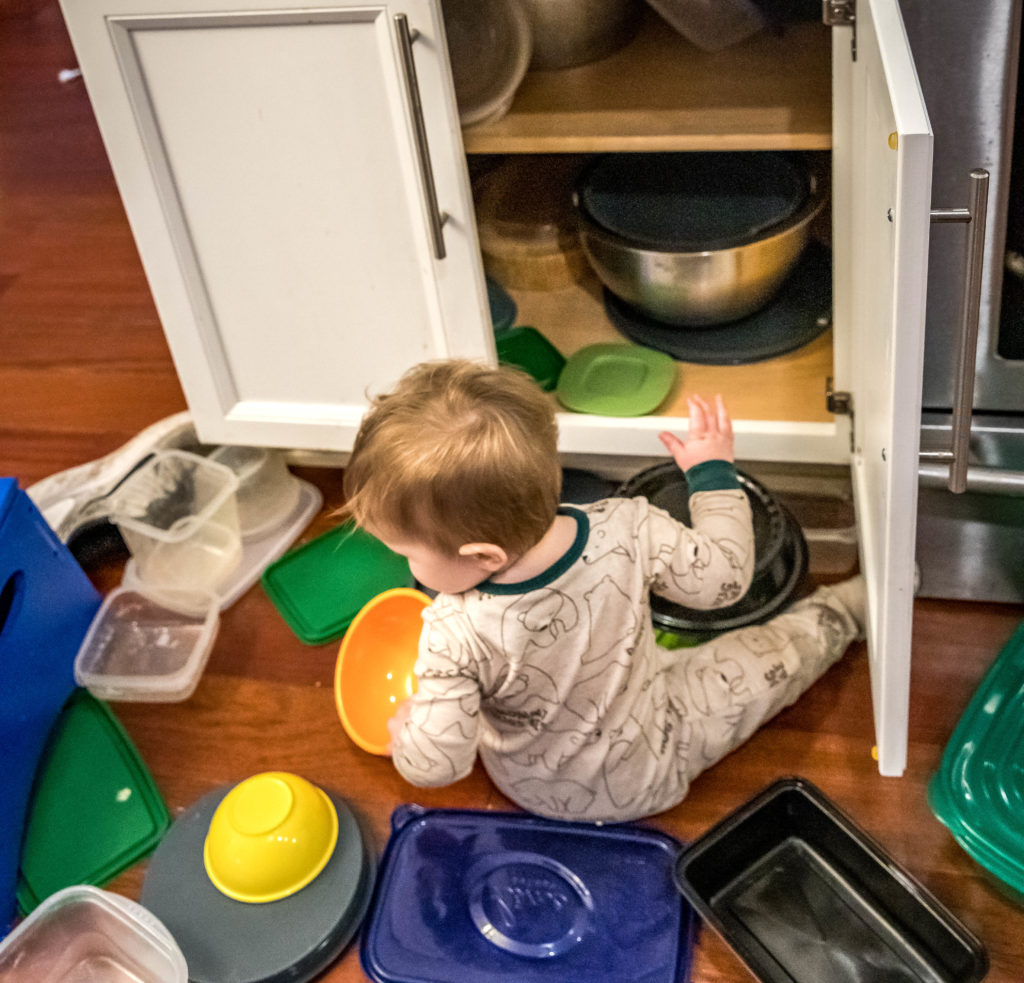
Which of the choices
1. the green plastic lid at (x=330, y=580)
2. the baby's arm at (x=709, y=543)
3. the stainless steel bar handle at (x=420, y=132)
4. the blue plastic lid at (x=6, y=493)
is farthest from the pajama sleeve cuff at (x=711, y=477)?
the blue plastic lid at (x=6, y=493)

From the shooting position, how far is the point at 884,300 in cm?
81

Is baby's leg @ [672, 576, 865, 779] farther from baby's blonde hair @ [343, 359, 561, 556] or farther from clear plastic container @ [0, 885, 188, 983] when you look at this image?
clear plastic container @ [0, 885, 188, 983]

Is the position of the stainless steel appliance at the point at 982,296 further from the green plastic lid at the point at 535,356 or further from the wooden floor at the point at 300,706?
the green plastic lid at the point at 535,356

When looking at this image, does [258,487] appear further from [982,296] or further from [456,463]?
[982,296]

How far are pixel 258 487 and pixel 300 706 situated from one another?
14.1 inches

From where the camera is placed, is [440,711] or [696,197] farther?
[696,197]

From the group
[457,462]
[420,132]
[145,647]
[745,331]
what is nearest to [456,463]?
[457,462]

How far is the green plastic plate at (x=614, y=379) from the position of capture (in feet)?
4.49

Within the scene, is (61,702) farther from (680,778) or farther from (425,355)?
(680,778)

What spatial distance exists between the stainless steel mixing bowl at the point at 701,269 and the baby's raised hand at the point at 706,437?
0.17 m

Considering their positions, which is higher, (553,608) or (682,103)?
(682,103)

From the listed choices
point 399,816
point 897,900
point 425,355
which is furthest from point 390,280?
point 897,900

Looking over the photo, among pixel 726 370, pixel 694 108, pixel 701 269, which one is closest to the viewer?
pixel 694 108

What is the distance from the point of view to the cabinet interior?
1138 millimetres
